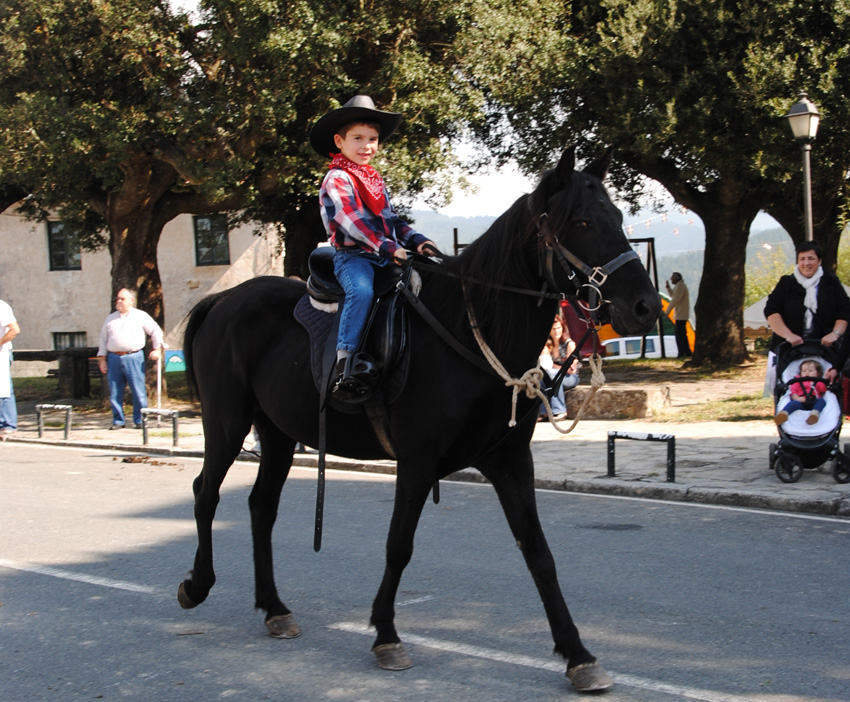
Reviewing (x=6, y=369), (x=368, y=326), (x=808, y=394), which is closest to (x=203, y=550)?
(x=368, y=326)

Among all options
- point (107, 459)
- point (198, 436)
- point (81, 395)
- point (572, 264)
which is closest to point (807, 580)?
point (572, 264)

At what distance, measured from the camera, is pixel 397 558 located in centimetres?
455

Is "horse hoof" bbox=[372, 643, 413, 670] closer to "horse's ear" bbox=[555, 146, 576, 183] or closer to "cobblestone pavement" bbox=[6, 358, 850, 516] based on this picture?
"horse's ear" bbox=[555, 146, 576, 183]

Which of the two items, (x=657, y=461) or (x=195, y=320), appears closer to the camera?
(x=195, y=320)

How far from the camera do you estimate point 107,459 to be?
42.1 ft

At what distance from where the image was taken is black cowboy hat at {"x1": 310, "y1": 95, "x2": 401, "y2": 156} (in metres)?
4.96

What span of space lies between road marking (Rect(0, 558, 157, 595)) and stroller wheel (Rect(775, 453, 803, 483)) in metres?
5.88

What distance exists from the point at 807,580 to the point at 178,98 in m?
13.8

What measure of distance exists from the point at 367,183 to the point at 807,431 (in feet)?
19.1

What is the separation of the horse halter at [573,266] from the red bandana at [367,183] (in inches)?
41.1

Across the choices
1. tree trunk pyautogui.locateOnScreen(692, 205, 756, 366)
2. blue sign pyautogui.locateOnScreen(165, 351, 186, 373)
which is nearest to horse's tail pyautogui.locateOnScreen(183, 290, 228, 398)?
tree trunk pyautogui.locateOnScreen(692, 205, 756, 366)

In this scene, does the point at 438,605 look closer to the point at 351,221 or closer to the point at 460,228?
the point at 351,221

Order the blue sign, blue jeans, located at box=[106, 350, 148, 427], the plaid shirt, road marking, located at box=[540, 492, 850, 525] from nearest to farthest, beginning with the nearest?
the plaid shirt → road marking, located at box=[540, 492, 850, 525] → blue jeans, located at box=[106, 350, 148, 427] → the blue sign

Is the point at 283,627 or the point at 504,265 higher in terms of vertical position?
the point at 504,265
